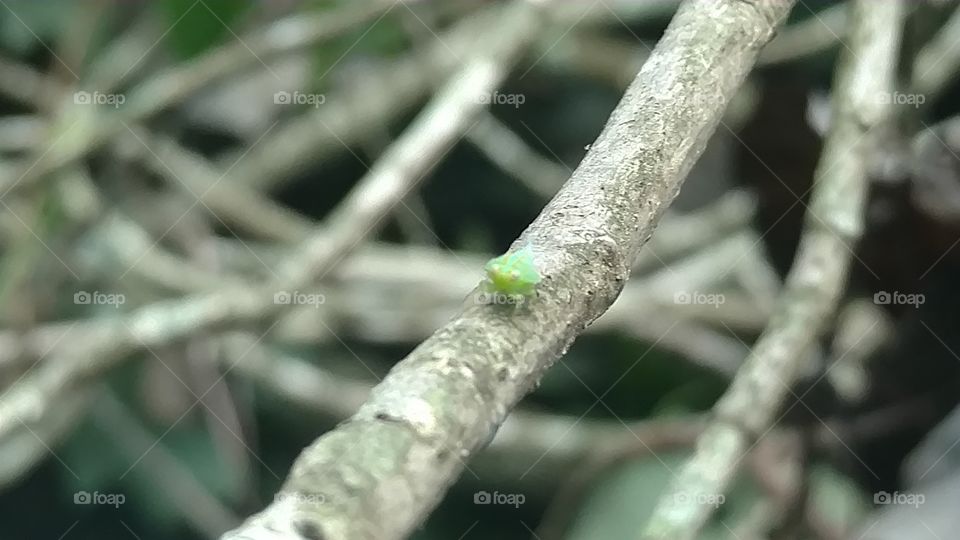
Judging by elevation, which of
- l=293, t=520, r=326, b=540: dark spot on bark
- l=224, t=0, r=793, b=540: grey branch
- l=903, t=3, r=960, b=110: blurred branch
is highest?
l=903, t=3, r=960, b=110: blurred branch

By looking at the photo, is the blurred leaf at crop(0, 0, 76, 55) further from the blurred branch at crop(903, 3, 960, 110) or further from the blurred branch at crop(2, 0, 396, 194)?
the blurred branch at crop(903, 3, 960, 110)

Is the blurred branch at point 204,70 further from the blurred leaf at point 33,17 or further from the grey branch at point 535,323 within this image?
the grey branch at point 535,323

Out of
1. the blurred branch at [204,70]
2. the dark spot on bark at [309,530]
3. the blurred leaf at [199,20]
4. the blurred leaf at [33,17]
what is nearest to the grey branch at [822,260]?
the dark spot on bark at [309,530]

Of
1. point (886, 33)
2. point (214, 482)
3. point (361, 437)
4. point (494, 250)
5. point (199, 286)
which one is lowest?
point (361, 437)

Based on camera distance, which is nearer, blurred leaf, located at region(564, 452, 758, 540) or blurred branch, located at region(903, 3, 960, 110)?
blurred branch, located at region(903, 3, 960, 110)

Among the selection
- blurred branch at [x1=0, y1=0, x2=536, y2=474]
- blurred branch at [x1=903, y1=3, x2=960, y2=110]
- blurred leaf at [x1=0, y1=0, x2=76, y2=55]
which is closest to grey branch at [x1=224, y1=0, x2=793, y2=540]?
blurred branch at [x1=0, y1=0, x2=536, y2=474]

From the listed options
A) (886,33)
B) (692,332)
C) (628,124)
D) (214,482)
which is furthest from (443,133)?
(214,482)

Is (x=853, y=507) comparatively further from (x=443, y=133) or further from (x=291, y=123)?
(x=291, y=123)

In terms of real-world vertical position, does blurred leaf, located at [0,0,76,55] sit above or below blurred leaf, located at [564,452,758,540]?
above
